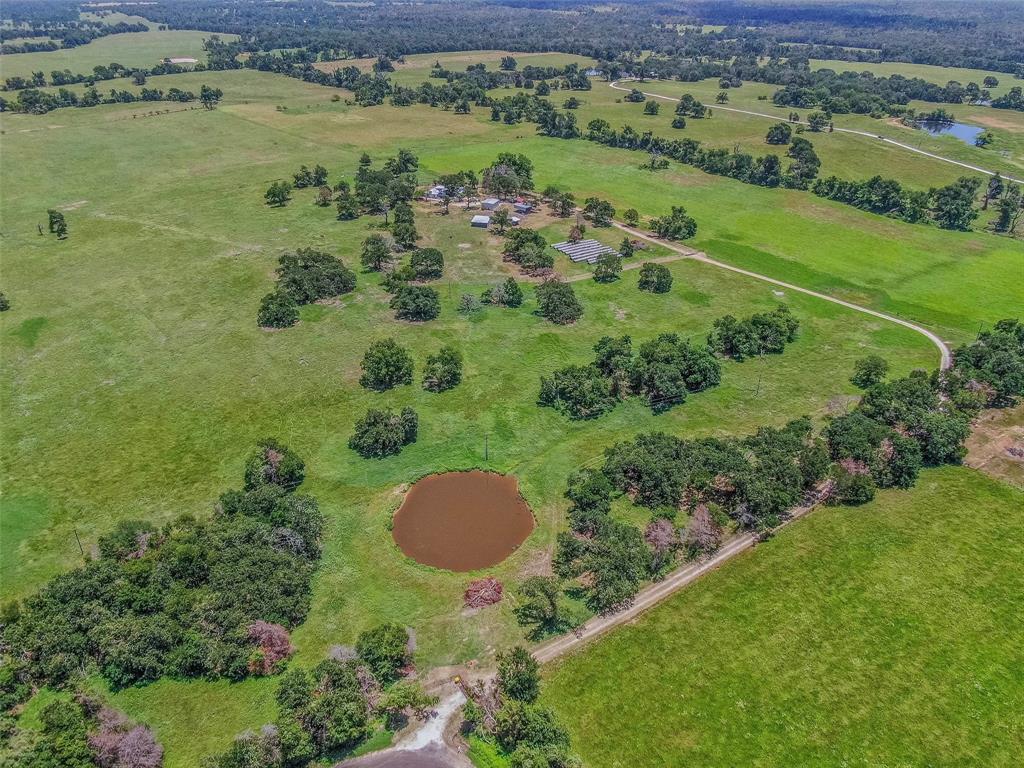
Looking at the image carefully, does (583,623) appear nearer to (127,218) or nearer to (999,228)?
(127,218)

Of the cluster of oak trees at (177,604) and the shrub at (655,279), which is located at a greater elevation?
the shrub at (655,279)

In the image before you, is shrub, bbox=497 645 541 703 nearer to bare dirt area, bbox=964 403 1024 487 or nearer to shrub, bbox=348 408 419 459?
shrub, bbox=348 408 419 459

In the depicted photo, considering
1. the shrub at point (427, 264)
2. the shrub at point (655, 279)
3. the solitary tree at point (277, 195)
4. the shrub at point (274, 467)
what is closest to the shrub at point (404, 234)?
the shrub at point (427, 264)

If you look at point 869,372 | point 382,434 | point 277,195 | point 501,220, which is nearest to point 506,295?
point 501,220

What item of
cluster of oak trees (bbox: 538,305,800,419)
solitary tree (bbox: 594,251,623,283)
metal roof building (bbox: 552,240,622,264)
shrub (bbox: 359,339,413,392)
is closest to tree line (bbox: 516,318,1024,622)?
cluster of oak trees (bbox: 538,305,800,419)

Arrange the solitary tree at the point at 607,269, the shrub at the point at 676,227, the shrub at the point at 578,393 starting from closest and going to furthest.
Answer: the shrub at the point at 578,393 → the solitary tree at the point at 607,269 → the shrub at the point at 676,227

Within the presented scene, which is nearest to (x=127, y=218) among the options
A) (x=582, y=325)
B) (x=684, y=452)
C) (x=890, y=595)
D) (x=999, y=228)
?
(x=582, y=325)

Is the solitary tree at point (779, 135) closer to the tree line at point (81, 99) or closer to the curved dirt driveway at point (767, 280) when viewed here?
the curved dirt driveway at point (767, 280)

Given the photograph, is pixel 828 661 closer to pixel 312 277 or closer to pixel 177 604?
pixel 177 604
